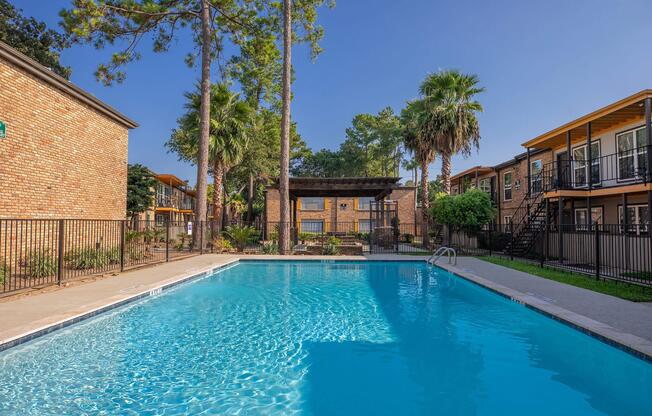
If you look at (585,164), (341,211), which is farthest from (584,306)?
(341,211)

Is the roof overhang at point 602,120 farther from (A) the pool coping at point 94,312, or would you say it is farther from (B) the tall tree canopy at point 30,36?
(B) the tall tree canopy at point 30,36

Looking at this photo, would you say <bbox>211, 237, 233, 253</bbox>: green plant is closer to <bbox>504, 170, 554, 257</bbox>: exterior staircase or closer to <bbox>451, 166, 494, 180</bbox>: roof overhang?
<bbox>504, 170, 554, 257</bbox>: exterior staircase

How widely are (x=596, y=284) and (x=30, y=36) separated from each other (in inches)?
1179

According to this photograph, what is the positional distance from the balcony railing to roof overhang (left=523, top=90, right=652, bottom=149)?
4.03 ft

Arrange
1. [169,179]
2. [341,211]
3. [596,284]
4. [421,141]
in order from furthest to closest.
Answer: [169,179]
[341,211]
[421,141]
[596,284]

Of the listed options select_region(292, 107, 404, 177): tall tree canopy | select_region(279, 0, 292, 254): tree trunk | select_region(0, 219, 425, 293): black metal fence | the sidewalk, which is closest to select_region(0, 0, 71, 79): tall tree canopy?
select_region(279, 0, 292, 254): tree trunk

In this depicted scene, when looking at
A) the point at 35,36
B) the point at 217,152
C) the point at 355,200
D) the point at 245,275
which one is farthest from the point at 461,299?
the point at 35,36

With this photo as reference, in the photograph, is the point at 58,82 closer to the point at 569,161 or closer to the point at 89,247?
the point at 89,247

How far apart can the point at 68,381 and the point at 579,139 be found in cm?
2045

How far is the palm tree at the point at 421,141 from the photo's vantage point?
1992cm

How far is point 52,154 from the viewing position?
10625mm

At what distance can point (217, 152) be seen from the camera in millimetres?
22281

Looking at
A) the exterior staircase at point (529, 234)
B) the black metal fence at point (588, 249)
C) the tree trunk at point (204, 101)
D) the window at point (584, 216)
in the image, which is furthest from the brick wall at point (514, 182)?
the tree trunk at point (204, 101)

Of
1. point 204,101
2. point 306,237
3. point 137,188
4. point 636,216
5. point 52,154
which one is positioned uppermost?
point 204,101
